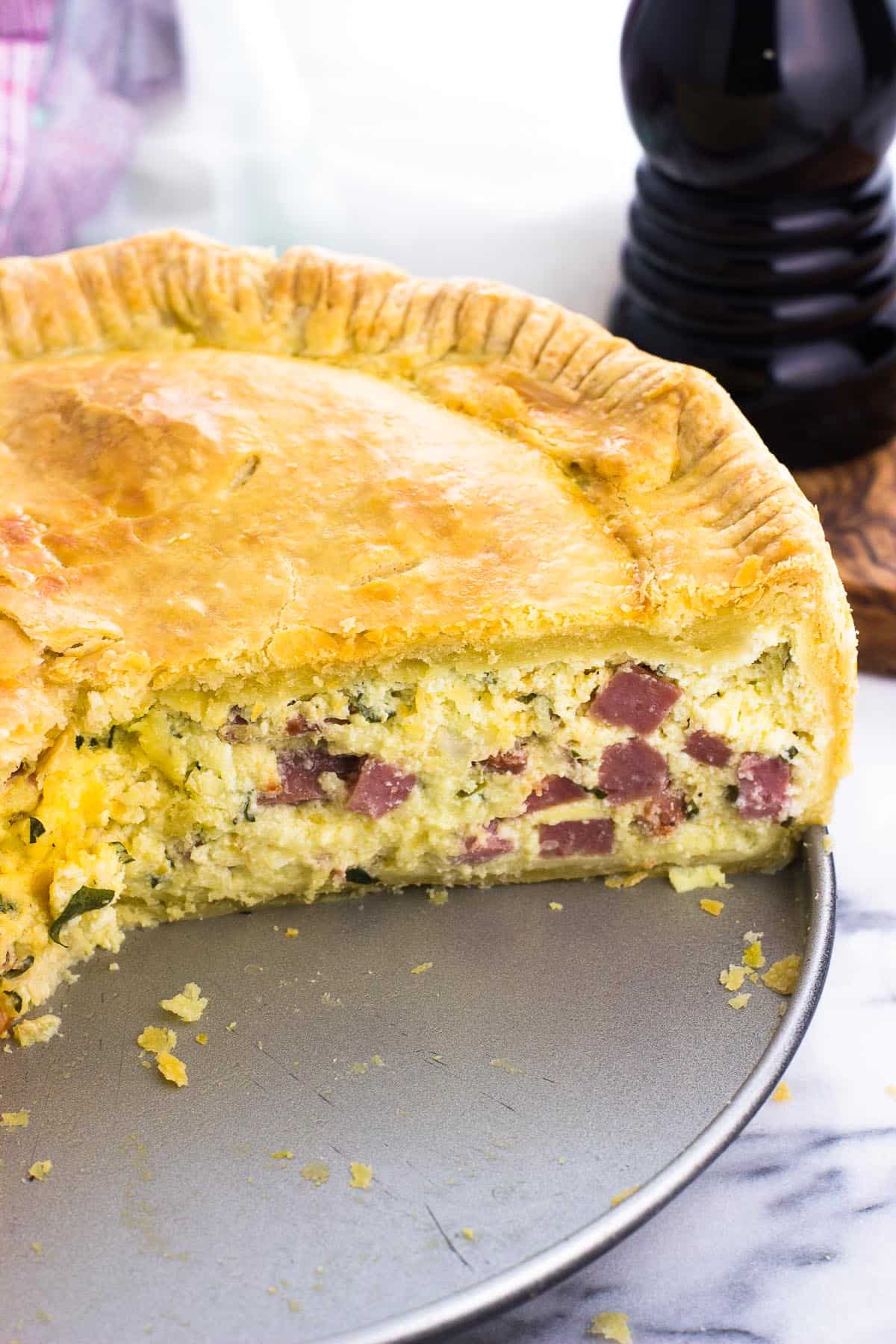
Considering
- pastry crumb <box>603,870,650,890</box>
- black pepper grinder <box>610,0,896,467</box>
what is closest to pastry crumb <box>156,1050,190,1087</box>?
pastry crumb <box>603,870,650,890</box>

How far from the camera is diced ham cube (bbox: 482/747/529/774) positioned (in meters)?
3.29

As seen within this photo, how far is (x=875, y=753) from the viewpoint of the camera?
3828 mm

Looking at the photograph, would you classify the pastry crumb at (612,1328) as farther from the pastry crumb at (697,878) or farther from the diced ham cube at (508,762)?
the diced ham cube at (508,762)

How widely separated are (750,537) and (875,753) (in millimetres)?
846

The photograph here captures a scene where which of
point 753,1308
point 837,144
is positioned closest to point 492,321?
point 837,144

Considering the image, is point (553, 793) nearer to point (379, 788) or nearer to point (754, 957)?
point (379, 788)

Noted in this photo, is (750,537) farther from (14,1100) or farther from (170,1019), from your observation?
(14,1100)

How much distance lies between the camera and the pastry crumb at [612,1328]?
2.62 m

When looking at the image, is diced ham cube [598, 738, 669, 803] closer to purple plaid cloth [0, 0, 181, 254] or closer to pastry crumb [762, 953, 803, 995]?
pastry crumb [762, 953, 803, 995]

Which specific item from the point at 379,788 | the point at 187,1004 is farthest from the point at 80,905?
the point at 379,788

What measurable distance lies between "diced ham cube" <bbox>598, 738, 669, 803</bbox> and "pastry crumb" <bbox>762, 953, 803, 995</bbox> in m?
0.46

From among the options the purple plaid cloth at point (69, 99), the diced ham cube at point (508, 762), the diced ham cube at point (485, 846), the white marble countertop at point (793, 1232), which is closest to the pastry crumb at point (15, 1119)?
the white marble countertop at point (793, 1232)

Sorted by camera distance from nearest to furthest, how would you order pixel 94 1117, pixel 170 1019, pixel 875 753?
pixel 94 1117 → pixel 170 1019 → pixel 875 753

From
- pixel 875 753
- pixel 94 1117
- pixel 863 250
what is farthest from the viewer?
pixel 863 250
